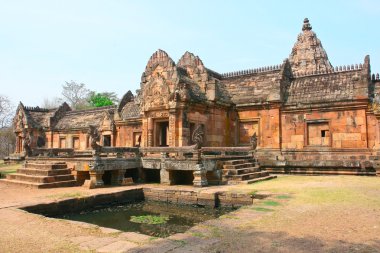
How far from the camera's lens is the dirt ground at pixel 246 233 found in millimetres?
4844

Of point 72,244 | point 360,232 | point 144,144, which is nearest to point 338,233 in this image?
point 360,232

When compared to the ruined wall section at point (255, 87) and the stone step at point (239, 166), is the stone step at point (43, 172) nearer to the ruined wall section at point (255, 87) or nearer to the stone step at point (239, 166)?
the stone step at point (239, 166)

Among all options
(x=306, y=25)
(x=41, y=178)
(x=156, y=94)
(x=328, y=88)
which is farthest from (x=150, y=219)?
(x=306, y=25)

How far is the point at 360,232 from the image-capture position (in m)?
5.52

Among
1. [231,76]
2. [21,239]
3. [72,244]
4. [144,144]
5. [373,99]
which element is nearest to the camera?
[72,244]

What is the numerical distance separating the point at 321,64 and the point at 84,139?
23.2 meters

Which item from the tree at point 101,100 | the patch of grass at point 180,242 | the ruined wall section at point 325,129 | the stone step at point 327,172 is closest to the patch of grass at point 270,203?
the patch of grass at point 180,242

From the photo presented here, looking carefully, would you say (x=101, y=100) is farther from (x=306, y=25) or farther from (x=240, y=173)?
(x=240, y=173)

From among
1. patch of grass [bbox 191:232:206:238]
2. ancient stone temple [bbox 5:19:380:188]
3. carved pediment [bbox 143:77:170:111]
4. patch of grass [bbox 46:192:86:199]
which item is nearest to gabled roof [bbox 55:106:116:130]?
ancient stone temple [bbox 5:19:380:188]

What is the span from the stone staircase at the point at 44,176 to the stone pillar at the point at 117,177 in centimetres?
162

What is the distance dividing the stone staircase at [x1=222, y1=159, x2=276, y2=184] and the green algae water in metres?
3.09

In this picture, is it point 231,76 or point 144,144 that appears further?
point 231,76

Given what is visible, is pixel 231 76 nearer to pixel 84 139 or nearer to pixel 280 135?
pixel 280 135

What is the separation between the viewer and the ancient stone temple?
545 inches
